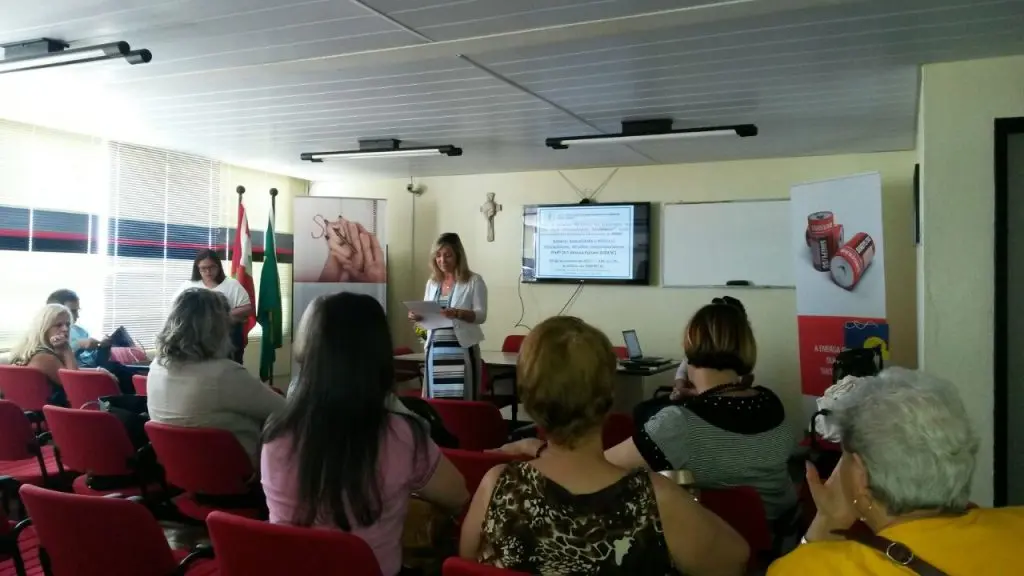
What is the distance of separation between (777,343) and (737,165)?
5.36ft

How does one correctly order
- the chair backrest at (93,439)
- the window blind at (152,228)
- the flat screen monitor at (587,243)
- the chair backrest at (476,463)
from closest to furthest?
the chair backrest at (476,463) < the chair backrest at (93,439) < the window blind at (152,228) < the flat screen monitor at (587,243)

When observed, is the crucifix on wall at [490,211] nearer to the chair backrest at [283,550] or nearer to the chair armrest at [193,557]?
the chair armrest at [193,557]

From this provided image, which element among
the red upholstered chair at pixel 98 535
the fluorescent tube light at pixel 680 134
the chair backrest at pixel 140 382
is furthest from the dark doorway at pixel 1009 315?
the chair backrest at pixel 140 382

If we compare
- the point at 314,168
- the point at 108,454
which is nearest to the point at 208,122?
the point at 314,168

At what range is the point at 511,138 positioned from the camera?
5.86 m

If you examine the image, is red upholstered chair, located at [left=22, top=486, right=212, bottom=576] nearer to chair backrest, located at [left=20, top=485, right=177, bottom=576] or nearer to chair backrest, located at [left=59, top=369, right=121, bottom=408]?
chair backrest, located at [left=20, top=485, right=177, bottom=576]

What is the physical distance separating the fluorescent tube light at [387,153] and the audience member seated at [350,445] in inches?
166

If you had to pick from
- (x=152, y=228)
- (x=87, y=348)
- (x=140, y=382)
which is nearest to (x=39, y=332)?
(x=140, y=382)

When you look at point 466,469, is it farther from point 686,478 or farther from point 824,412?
point 824,412

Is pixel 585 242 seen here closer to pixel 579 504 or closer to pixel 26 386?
pixel 26 386

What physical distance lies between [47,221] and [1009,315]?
6548mm

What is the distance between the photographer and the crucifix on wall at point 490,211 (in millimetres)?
7652

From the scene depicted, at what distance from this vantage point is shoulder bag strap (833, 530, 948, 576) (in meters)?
1.16

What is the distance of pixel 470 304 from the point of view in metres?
4.91
